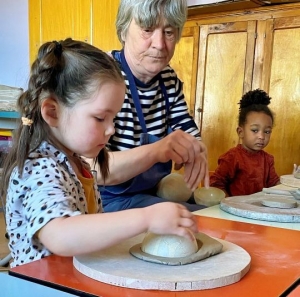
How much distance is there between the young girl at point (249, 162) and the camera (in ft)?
6.21

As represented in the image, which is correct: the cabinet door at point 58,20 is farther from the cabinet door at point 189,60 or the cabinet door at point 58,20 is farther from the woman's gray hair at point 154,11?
the woman's gray hair at point 154,11

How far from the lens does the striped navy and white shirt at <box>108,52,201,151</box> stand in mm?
1154

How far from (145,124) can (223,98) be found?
173 centimetres

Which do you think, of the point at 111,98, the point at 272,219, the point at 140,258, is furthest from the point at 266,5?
the point at 140,258

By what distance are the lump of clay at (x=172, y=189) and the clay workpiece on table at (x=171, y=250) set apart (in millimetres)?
602

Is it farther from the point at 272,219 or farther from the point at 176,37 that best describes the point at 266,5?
the point at 272,219

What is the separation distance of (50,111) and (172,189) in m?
0.59

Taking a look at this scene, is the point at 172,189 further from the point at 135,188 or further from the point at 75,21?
the point at 75,21

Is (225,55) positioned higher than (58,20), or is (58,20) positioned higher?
(58,20)

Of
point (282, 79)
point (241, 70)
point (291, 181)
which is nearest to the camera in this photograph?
point (291, 181)

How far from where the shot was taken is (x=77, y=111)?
65cm

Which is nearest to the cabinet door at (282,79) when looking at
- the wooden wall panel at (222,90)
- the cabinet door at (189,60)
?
the wooden wall panel at (222,90)

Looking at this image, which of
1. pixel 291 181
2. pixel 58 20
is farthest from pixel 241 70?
pixel 291 181

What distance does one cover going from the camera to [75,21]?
279 centimetres
